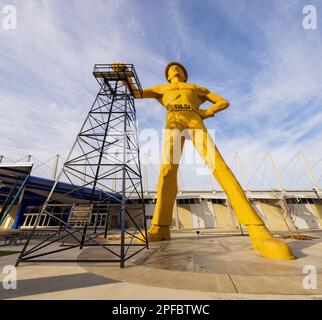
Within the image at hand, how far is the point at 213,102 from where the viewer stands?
10844 mm

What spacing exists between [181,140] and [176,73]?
16.0 feet

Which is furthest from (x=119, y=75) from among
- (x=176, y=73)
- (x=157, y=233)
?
(x=157, y=233)

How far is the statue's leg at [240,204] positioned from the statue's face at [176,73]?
473cm

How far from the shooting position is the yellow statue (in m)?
8.30

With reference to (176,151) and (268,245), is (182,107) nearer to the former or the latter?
(176,151)

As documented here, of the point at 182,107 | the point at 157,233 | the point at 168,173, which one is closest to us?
the point at 168,173

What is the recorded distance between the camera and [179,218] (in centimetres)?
3072

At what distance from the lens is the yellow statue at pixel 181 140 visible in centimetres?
830

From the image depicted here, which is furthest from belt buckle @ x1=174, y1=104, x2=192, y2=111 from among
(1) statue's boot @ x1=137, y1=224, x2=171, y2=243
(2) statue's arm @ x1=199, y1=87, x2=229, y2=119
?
(1) statue's boot @ x1=137, y1=224, x2=171, y2=243

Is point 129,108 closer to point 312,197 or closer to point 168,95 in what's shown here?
point 168,95

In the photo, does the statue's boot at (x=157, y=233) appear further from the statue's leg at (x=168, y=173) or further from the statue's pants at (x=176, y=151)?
the statue's pants at (x=176, y=151)

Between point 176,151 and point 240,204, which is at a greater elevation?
point 176,151
